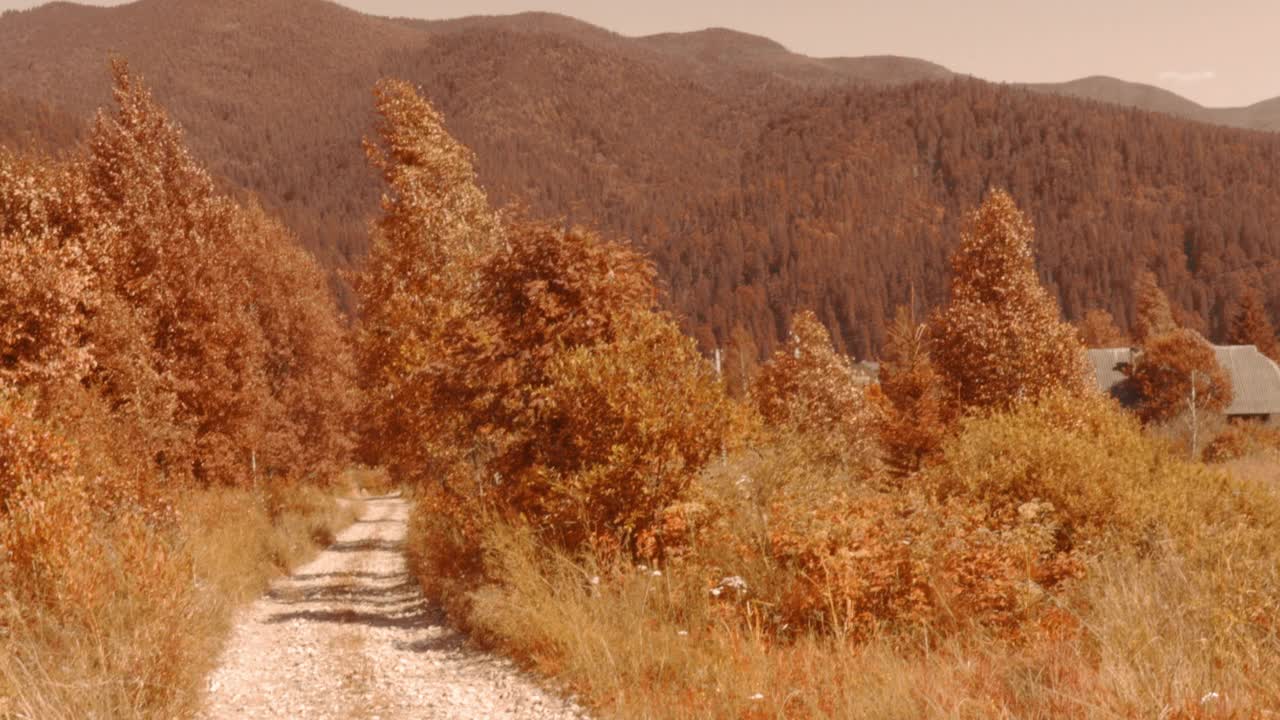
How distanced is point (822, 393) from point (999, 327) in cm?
1000

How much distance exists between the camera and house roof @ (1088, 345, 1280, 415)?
76125 mm

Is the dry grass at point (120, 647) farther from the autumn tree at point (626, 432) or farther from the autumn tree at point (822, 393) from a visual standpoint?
the autumn tree at point (822, 393)

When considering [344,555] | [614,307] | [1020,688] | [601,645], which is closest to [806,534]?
[601,645]

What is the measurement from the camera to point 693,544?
12.0m

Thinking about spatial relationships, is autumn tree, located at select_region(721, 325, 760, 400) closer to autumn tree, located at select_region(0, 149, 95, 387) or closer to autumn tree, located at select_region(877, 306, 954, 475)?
autumn tree, located at select_region(877, 306, 954, 475)

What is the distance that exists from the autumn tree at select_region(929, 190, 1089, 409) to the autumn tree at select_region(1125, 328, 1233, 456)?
44.0 m

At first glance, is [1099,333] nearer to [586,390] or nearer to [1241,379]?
[1241,379]

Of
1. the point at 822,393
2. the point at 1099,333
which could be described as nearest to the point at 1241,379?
the point at 1099,333

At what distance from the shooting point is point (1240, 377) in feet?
256

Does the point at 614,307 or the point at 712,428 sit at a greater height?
the point at 614,307

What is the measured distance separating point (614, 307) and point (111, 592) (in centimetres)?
789

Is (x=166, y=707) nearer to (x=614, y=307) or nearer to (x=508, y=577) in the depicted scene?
(x=508, y=577)

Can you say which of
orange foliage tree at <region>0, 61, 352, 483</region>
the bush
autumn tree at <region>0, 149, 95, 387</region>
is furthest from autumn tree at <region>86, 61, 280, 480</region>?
the bush

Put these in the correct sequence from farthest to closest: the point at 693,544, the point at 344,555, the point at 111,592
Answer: the point at 344,555 → the point at 693,544 → the point at 111,592
